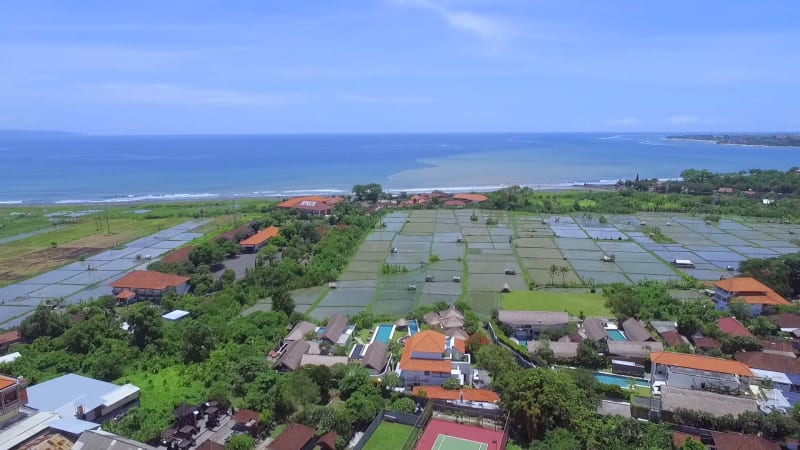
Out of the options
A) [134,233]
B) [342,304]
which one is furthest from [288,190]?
[342,304]

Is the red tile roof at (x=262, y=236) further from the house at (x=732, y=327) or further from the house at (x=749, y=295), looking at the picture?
the house at (x=749, y=295)

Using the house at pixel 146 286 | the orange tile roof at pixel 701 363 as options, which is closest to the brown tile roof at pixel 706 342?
the orange tile roof at pixel 701 363

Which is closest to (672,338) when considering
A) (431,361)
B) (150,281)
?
(431,361)

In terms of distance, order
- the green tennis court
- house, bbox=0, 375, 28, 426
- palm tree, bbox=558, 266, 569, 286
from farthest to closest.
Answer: palm tree, bbox=558, 266, 569, 286 < the green tennis court < house, bbox=0, 375, 28, 426

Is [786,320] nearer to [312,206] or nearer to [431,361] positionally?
[431,361]

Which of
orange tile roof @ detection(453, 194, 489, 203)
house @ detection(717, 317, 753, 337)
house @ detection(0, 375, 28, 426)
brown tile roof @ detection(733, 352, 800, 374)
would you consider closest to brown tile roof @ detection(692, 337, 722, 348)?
house @ detection(717, 317, 753, 337)

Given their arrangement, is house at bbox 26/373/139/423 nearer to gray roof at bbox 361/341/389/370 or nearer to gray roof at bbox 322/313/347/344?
gray roof at bbox 322/313/347/344
